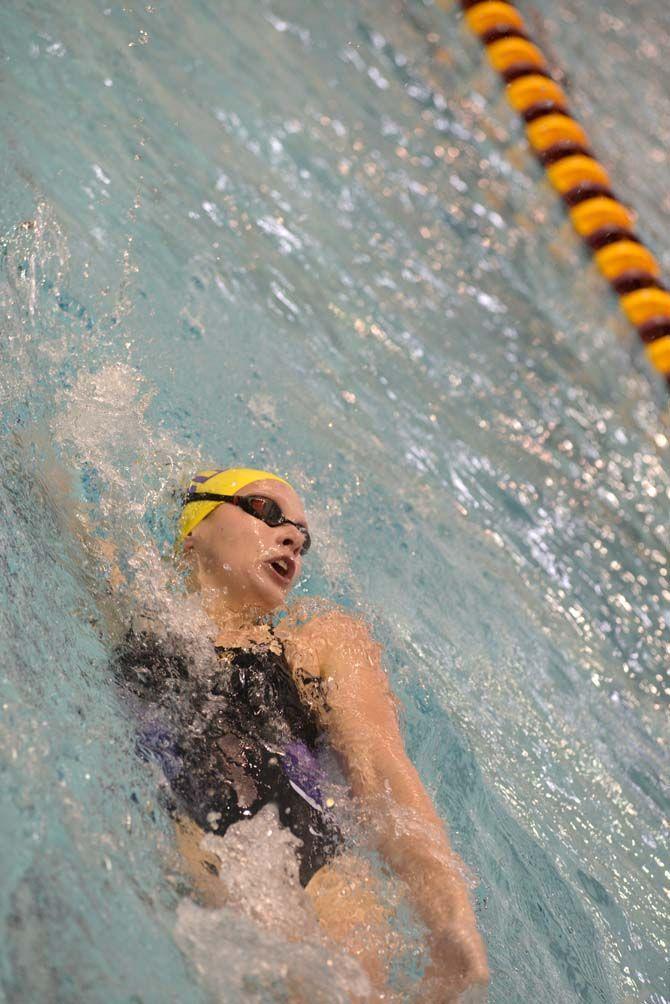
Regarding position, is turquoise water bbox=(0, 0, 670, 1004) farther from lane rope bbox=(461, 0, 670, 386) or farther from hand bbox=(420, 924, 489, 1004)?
hand bbox=(420, 924, 489, 1004)

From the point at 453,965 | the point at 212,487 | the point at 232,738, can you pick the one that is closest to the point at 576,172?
the point at 212,487

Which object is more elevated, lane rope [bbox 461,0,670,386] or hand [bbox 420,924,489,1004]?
→ lane rope [bbox 461,0,670,386]

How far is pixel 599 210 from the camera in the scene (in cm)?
446

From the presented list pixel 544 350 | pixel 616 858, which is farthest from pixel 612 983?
pixel 544 350

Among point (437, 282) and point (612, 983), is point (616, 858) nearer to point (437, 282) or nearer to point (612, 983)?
point (612, 983)

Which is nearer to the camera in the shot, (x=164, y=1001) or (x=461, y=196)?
(x=164, y=1001)

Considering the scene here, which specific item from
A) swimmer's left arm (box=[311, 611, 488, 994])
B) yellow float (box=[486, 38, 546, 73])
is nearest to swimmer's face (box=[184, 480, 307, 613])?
swimmer's left arm (box=[311, 611, 488, 994])

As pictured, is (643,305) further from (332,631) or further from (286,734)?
(286,734)

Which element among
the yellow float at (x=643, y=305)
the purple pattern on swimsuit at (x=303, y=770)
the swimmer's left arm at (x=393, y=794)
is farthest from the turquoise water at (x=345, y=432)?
the purple pattern on swimsuit at (x=303, y=770)

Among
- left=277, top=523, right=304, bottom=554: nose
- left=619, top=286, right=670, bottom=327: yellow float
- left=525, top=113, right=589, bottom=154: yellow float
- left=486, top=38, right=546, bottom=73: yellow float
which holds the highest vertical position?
left=486, top=38, right=546, bottom=73: yellow float

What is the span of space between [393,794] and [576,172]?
3249mm

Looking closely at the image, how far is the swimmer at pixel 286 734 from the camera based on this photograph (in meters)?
1.93

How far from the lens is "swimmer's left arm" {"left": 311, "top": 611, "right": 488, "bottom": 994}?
1929 mm

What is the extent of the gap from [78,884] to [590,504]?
8.47 feet
